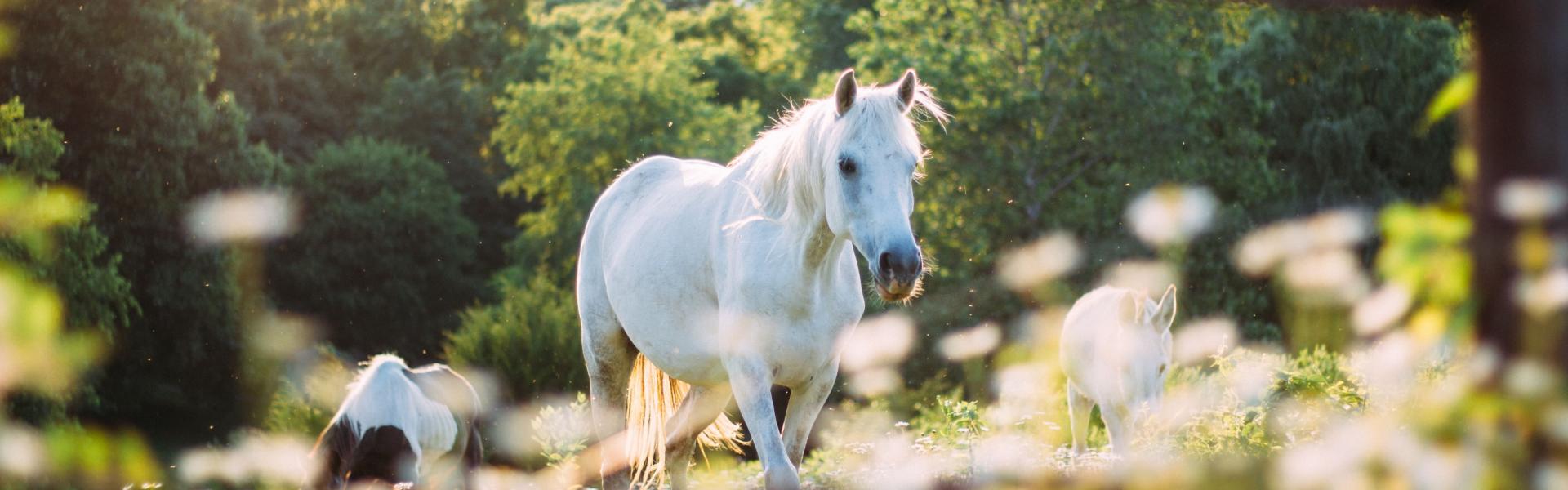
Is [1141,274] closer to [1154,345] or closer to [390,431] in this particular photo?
[1154,345]

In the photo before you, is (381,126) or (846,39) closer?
(846,39)

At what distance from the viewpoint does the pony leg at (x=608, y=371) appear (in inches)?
252

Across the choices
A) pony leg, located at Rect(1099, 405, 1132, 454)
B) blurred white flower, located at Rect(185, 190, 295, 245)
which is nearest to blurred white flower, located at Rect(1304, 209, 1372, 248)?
pony leg, located at Rect(1099, 405, 1132, 454)

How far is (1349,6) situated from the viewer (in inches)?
48.7

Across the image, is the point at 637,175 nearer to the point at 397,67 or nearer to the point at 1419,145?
the point at 1419,145

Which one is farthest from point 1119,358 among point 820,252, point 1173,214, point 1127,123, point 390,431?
point 1173,214

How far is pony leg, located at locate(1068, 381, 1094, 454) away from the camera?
1012 cm

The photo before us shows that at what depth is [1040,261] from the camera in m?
28.2

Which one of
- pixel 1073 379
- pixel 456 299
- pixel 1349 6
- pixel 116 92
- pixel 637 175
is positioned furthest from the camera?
pixel 456 299

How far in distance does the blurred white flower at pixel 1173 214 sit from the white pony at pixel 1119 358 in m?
16.4

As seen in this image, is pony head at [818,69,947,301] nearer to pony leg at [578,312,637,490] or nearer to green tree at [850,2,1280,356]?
pony leg at [578,312,637,490]

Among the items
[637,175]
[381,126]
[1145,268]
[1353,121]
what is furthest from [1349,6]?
[381,126]

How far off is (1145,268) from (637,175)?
70.7 ft

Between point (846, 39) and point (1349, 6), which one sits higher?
point (846, 39)
